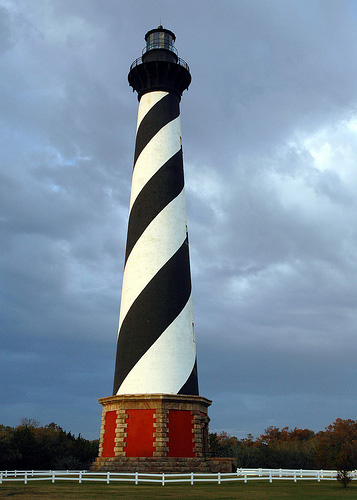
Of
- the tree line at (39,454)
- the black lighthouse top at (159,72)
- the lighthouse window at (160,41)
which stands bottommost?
the tree line at (39,454)

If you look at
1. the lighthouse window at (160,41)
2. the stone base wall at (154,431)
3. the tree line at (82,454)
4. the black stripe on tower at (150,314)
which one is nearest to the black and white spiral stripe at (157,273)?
the black stripe on tower at (150,314)

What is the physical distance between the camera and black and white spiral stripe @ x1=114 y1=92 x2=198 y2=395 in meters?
21.3

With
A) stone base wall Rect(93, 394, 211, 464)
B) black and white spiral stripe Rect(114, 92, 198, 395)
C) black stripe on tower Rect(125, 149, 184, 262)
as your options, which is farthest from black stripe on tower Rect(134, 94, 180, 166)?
stone base wall Rect(93, 394, 211, 464)

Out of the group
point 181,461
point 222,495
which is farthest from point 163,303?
point 222,495

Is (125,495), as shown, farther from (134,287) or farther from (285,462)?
(285,462)

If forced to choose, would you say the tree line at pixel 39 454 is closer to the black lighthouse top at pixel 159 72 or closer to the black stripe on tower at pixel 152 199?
the black stripe on tower at pixel 152 199

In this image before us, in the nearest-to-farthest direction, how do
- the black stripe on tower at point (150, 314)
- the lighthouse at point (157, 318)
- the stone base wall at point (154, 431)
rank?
the stone base wall at point (154, 431) → the lighthouse at point (157, 318) → the black stripe on tower at point (150, 314)

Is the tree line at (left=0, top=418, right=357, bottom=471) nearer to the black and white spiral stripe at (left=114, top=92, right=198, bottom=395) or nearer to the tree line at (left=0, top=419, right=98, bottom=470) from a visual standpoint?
the tree line at (left=0, top=419, right=98, bottom=470)

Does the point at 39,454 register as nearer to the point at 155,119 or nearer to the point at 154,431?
the point at 154,431

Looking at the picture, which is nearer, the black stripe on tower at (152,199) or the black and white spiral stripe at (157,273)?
the black and white spiral stripe at (157,273)

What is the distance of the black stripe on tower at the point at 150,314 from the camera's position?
21.5 m

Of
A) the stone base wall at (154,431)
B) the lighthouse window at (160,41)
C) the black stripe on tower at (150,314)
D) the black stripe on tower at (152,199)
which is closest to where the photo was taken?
the stone base wall at (154,431)

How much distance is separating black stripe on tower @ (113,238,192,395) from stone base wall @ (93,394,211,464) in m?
1.70

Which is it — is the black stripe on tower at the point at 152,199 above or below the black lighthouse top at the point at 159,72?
below
